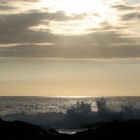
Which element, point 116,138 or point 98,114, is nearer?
point 116,138

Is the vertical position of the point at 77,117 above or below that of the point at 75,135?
above

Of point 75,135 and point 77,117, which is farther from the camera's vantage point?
point 77,117

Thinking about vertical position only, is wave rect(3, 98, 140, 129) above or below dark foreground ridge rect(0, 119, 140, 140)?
above

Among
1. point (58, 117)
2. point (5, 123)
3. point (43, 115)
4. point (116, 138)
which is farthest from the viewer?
point (43, 115)

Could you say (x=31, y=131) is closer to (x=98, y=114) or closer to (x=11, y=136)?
(x=11, y=136)

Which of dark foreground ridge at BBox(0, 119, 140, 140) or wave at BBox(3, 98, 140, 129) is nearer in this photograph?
dark foreground ridge at BBox(0, 119, 140, 140)

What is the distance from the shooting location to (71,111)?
67125 millimetres

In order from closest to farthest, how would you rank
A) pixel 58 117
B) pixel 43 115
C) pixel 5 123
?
pixel 5 123 < pixel 58 117 < pixel 43 115

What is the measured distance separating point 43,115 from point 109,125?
37.5 metres

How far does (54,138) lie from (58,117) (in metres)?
33.4

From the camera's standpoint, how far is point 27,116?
65500 mm

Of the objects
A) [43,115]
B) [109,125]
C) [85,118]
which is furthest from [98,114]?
[109,125]

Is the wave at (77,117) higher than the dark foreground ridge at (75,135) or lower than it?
higher

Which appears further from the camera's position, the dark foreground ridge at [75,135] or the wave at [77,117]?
the wave at [77,117]
